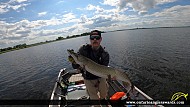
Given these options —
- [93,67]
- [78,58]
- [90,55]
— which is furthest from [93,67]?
[90,55]

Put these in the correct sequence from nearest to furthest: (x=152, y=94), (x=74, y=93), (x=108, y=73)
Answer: (x=108, y=73)
(x=74, y=93)
(x=152, y=94)

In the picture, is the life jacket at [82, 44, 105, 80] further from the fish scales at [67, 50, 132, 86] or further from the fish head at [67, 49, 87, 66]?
the fish head at [67, 49, 87, 66]

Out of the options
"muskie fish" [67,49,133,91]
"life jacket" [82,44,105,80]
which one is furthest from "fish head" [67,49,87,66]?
"life jacket" [82,44,105,80]

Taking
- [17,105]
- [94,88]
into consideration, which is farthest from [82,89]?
[17,105]

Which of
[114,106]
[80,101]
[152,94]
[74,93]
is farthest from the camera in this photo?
[152,94]

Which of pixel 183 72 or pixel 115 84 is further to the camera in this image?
pixel 183 72

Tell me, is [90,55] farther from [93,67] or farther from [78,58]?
[78,58]

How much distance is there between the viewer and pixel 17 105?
48.3 ft

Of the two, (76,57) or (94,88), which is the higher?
(76,57)

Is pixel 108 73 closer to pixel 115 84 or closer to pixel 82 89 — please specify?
pixel 82 89

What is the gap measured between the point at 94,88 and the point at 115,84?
613cm

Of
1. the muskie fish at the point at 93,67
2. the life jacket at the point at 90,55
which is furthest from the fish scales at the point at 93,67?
the life jacket at the point at 90,55

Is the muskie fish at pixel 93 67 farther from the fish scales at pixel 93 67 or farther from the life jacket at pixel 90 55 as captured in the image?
the life jacket at pixel 90 55

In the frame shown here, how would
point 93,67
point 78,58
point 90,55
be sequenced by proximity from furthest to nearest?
point 90,55, point 93,67, point 78,58
